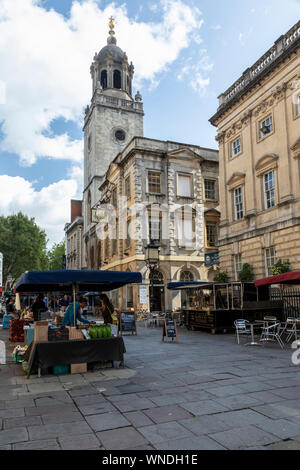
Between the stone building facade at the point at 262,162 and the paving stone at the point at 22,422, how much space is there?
15047mm

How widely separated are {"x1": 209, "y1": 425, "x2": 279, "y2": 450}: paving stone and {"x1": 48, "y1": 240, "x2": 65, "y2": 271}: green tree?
73.8 m

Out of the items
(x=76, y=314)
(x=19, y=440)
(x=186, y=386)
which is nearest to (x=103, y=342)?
(x=76, y=314)

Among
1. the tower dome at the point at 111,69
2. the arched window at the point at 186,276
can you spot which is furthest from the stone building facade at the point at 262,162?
the tower dome at the point at 111,69

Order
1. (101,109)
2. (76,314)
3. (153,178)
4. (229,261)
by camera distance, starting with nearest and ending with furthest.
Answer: (76,314)
(229,261)
(153,178)
(101,109)

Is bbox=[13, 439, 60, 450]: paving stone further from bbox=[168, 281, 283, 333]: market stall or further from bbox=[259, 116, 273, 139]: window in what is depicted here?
bbox=[259, 116, 273, 139]: window

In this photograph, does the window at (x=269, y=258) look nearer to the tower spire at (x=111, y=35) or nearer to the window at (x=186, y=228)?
the window at (x=186, y=228)

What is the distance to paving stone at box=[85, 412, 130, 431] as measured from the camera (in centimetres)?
502

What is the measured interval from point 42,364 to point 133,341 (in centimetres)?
691

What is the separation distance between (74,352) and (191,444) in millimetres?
4966

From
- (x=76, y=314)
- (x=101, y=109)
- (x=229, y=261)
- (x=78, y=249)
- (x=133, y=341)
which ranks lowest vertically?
(x=133, y=341)

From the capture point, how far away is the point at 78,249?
5419 cm

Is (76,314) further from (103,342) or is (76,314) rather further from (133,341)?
(133,341)

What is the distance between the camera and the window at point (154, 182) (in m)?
31.3

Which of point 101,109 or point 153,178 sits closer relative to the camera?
point 153,178
